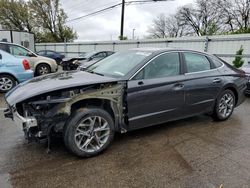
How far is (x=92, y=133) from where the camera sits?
131 inches

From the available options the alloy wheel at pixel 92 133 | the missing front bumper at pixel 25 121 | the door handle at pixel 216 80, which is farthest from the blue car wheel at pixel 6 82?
the door handle at pixel 216 80

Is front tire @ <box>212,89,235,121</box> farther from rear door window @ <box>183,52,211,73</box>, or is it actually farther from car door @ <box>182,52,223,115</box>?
rear door window @ <box>183,52,211,73</box>

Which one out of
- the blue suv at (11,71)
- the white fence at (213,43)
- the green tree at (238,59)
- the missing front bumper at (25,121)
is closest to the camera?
the missing front bumper at (25,121)

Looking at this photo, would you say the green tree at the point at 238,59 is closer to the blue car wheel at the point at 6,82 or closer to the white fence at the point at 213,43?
the white fence at the point at 213,43

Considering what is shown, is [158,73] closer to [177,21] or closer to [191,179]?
[191,179]

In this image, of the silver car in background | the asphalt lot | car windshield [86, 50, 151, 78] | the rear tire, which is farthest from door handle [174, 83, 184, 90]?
the silver car in background

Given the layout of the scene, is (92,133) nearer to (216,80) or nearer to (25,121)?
(25,121)

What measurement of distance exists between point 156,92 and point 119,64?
2.73ft

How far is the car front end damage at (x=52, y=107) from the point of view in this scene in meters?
3.01

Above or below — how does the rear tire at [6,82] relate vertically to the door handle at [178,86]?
below

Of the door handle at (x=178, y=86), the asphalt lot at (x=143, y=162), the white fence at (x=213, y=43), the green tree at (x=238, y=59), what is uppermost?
the white fence at (x=213, y=43)

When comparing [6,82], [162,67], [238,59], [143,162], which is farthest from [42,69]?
[143,162]

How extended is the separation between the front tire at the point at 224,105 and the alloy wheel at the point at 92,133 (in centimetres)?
252

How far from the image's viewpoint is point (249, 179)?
113 inches
